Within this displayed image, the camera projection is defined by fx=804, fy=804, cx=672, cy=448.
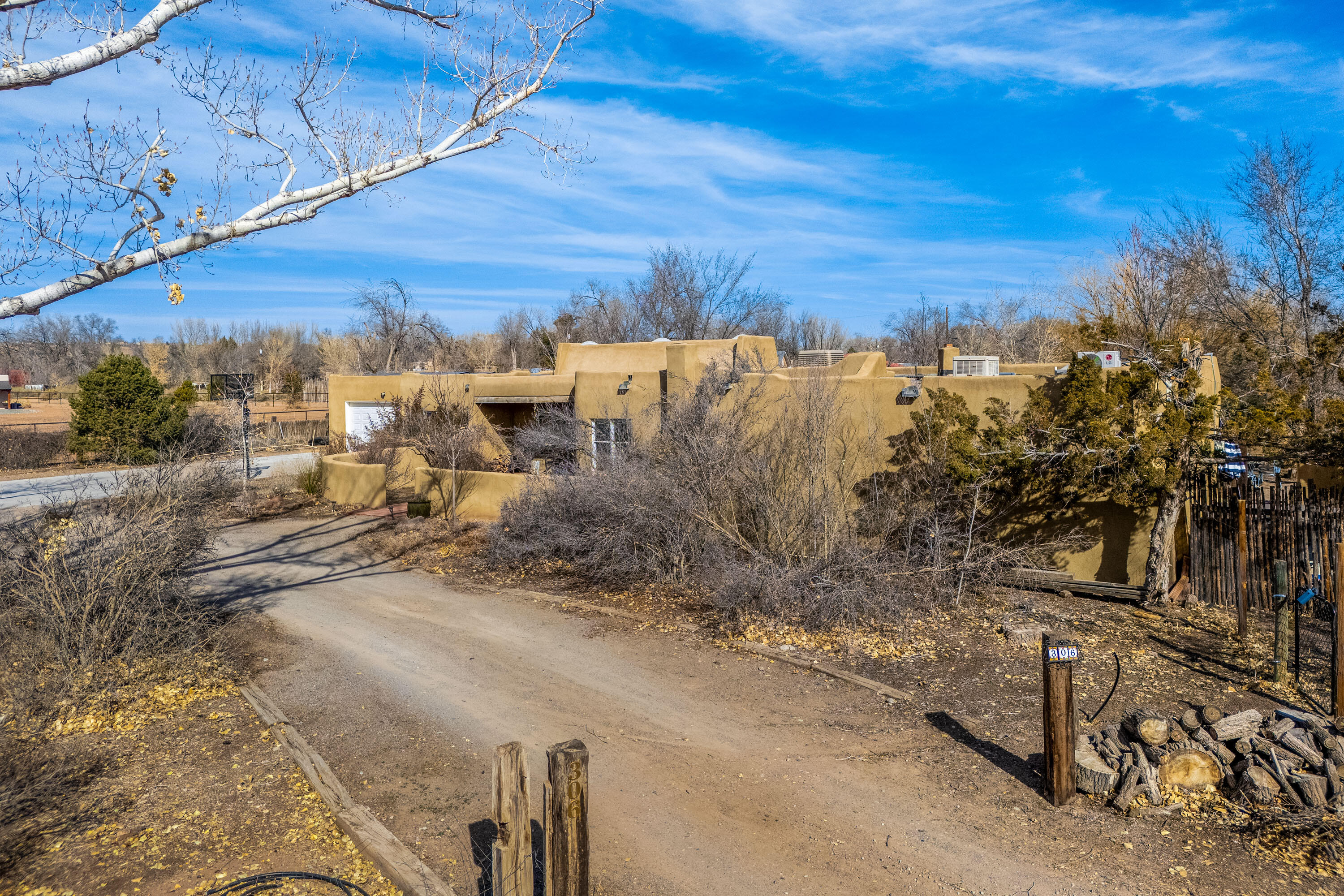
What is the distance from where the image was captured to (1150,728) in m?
6.25

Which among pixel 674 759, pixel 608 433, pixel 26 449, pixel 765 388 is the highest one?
pixel 765 388

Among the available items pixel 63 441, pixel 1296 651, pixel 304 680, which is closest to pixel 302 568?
pixel 304 680

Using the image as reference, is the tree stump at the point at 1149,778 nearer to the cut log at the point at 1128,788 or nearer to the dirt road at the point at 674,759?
the cut log at the point at 1128,788

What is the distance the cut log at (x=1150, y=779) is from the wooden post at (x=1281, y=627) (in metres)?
2.92

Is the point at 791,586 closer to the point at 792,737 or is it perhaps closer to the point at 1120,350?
the point at 792,737

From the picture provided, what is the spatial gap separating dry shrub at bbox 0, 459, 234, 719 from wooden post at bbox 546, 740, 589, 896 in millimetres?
5587

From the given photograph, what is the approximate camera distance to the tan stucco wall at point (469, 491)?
693 inches

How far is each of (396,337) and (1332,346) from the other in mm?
44422

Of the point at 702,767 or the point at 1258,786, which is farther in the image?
the point at 702,767

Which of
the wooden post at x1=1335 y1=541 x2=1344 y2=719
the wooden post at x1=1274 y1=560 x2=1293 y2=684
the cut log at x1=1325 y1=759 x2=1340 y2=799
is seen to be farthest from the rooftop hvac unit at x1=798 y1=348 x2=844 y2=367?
the cut log at x1=1325 y1=759 x2=1340 y2=799

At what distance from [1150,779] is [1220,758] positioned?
0.60 meters

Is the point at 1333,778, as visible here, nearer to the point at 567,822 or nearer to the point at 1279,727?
the point at 1279,727

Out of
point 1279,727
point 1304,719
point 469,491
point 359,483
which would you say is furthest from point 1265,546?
point 359,483

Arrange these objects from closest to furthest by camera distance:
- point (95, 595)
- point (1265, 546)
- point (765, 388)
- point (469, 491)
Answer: point (95, 595)
point (1265, 546)
point (765, 388)
point (469, 491)
